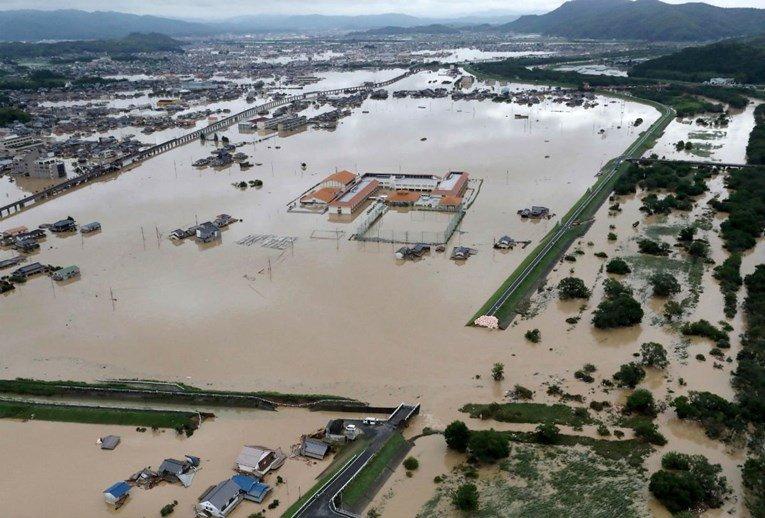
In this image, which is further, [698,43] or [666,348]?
[698,43]

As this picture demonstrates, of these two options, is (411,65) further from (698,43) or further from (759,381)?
(759,381)

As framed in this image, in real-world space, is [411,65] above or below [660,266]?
above

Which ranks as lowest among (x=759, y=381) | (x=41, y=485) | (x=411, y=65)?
(x=41, y=485)

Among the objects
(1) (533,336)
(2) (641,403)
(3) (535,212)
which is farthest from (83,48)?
(2) (641,403)

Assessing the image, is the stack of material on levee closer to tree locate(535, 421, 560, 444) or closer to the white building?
tree locate(535, 421, 560, 444)

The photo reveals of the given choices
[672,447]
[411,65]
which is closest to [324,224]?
[672,447]

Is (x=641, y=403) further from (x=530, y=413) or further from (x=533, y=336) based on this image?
(x=533, y=336)

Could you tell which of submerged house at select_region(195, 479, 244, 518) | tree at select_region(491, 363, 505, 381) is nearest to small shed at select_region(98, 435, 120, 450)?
submerged house at select_region(195, 479, 244, 518)
